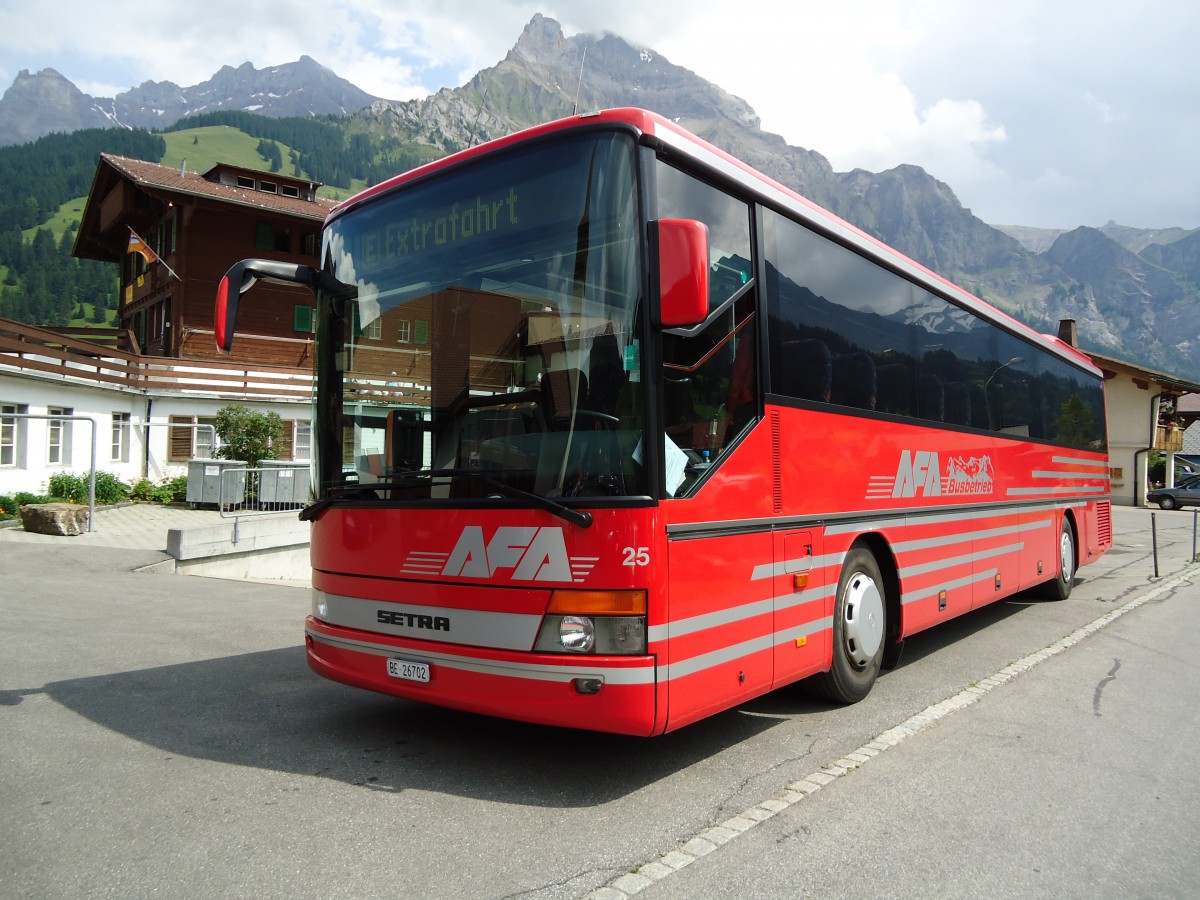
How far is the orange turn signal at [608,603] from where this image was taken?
4.26 metres

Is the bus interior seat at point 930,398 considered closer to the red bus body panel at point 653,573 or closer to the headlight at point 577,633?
the red bus body panel at point 653,573

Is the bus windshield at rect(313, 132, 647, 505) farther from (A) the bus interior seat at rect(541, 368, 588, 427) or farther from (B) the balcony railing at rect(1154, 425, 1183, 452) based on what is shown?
(B) the balcony railing at rect(1154, 425, 1183, 452)

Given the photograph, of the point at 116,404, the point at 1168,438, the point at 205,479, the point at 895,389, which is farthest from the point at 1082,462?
the point at 1168,438

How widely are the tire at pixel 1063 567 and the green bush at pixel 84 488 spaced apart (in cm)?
2099

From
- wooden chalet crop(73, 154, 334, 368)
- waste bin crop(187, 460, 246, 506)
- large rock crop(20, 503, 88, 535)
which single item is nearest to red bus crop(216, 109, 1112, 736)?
large rock crop(20, 503, 88, 535)

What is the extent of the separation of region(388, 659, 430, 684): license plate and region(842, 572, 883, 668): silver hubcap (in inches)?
113

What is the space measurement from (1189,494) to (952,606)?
155 ft

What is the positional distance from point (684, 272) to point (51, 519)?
17135mm

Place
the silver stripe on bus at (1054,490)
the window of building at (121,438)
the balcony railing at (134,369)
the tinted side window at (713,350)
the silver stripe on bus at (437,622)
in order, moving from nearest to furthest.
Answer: the silver stripe on bus at (437,622), the tinted side window at (713,350), the silver stripe on bus at (1054,490), the balcony railing at (134,369), the window of building at (121,438)

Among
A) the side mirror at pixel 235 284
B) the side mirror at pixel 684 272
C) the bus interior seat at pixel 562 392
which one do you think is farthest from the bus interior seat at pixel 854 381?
the side mirror at pixel 235 284

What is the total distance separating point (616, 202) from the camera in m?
4.47

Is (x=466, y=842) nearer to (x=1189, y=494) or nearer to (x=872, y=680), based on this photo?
(x=872, y=680)

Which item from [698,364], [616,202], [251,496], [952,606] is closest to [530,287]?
[616,202]

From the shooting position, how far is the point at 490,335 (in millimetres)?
4828
